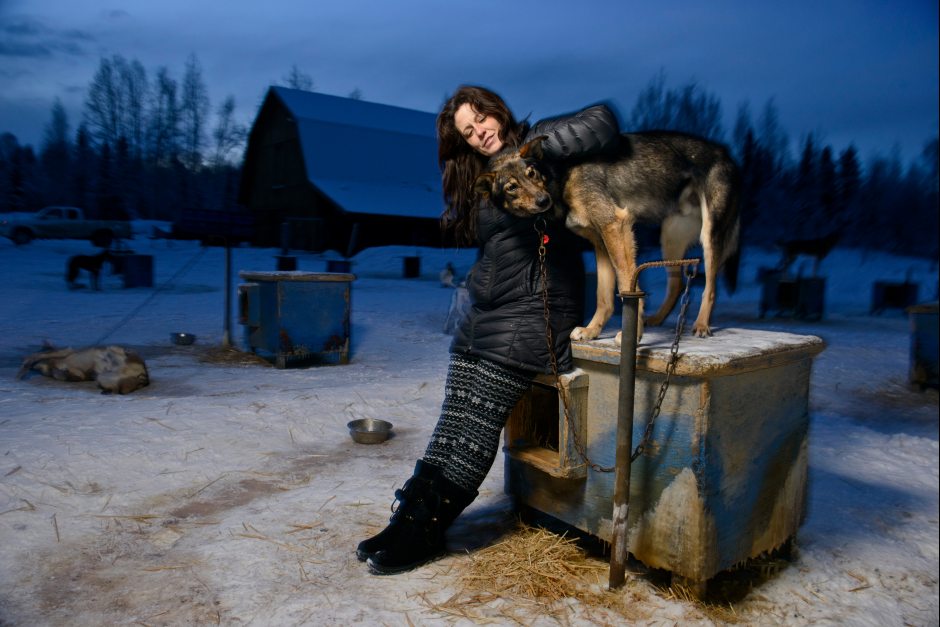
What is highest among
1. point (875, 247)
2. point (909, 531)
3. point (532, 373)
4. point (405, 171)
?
point (405, 171)

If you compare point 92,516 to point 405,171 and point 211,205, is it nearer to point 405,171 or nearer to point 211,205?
point 211,205

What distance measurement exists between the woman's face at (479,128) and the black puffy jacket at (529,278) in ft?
0.42

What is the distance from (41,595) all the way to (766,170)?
16536mm

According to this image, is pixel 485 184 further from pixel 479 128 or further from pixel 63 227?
pixel 63 227

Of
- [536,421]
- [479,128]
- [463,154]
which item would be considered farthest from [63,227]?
[536,421]

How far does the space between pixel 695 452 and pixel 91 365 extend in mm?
4523

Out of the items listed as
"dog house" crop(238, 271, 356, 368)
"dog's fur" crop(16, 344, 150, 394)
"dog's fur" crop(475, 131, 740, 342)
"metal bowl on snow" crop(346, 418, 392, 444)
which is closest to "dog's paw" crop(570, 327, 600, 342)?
"dog's fur" crop(475, 131, 740, 342)

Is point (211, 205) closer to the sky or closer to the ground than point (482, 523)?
closer to the sky

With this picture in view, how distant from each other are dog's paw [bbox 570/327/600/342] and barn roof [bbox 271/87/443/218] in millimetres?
11878

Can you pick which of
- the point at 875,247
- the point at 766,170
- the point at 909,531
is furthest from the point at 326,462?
the point at 766,170

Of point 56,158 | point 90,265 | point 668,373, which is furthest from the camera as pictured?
point 90,265

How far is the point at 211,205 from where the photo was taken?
9742mm

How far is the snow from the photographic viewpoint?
6.55ft

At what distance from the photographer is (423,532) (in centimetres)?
214
